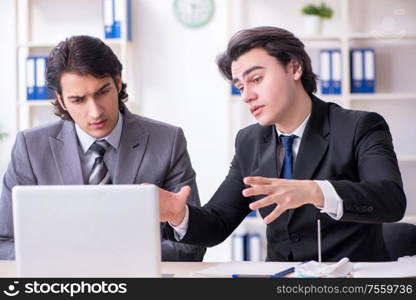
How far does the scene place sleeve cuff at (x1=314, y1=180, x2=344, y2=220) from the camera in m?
1.74

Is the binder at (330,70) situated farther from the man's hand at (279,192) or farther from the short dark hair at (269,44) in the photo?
the man's hand at (279,192)

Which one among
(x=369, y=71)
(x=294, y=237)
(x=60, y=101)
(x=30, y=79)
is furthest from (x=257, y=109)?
(x=30, y=79)

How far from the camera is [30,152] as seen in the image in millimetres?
2484

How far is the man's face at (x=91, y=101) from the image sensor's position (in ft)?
7.83

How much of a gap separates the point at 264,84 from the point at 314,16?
231cm

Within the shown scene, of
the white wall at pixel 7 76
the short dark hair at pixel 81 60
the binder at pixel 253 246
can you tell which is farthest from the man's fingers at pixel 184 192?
the white wall at pixel 7 76

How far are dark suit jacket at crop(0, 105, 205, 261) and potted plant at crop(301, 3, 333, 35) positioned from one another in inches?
83.1

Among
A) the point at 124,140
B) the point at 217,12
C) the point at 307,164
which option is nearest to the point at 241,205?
the point at 307,164

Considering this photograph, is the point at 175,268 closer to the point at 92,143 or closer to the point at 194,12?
the point at 92,143

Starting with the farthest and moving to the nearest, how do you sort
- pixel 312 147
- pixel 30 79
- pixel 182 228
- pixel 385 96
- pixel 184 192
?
pixel 30 79
pixel 385 96
pixel 312 147
pixel 182 228
pixel 184 192

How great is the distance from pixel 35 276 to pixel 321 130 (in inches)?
42.4

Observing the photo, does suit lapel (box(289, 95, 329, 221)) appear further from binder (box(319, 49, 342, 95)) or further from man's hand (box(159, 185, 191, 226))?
binder (box(319, 49, 342, 95))

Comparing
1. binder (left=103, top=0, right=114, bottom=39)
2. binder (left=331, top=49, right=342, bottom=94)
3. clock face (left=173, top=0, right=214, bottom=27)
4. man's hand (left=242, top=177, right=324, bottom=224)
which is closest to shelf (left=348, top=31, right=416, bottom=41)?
binder (left=331, top=49, right=342, bottom=94)

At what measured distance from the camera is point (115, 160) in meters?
2.45
